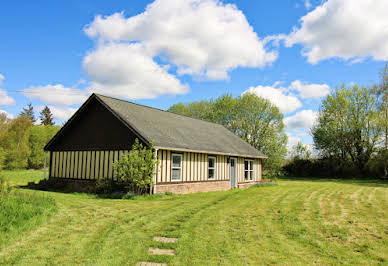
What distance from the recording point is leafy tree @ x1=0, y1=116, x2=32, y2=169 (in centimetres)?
3428

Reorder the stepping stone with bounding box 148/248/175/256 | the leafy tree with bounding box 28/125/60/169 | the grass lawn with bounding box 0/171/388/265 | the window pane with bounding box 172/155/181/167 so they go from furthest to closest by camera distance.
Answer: the leafy tree with bounding box 28/125/60/169 < the window pane with bounding box 172/155/181/167 < the stepping stone with bounding box 148/248/175/256 < the grass lawn with bounding box 0/171/388/265

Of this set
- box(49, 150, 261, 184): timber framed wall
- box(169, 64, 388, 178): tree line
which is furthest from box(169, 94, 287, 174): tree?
box(49, 150, 261, 184): timber framed wall

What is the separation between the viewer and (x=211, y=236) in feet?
21.8

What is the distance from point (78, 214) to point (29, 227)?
6.17ft

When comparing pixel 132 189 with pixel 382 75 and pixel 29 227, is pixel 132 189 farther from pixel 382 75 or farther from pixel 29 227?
pixel 382 75

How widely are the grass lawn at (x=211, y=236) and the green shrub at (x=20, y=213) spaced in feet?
0.69

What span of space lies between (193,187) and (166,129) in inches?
155

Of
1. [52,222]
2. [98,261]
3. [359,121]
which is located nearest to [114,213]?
[52,222]

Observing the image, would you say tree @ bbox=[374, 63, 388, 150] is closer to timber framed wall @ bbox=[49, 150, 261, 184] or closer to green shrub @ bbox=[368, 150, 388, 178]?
green shrub @ bbox=[368, 150, 388, 178]

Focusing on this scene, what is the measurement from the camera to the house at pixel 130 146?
15.2 meters

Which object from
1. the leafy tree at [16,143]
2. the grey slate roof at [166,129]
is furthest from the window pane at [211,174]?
the leafy tree at [16,143]

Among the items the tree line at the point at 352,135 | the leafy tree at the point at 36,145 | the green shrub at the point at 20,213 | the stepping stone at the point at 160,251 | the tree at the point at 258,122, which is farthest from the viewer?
the leafy tree at the point at 36,145

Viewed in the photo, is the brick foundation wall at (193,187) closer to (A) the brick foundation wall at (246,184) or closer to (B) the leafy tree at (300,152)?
(A) the brick foundation wall at (246,184)

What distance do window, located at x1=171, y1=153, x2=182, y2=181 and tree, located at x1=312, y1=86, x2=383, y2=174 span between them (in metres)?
26.7
